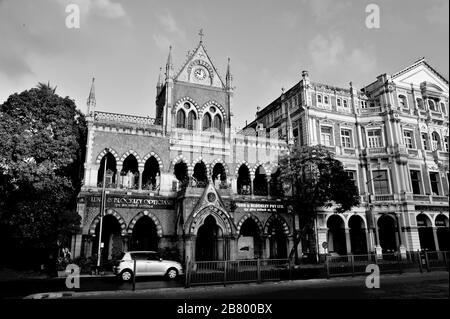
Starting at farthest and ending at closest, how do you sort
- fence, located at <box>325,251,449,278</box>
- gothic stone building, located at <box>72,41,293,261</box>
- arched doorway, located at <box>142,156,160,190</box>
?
arched doorway, located at <box>142,156,160,190</box> → gothic stone building, located at <box>72,41,293,261</box> → fence, located at <box>325,251,449,278</box>

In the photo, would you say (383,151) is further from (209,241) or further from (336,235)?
(209,241)

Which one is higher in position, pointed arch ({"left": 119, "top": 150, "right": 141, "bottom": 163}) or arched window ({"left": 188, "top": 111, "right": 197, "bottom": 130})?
arched window ({"left": 188, "top": 111, "right": 197, "bottom": 130})

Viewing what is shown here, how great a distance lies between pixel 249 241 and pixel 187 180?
305 inches

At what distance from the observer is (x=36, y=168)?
22.4 meters

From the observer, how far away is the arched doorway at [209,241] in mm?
26688

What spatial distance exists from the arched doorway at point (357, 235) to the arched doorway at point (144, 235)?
64.0 ft

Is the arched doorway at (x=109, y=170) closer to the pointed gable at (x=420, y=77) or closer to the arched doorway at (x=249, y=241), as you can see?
the arched doorway at (x=249, y=241)

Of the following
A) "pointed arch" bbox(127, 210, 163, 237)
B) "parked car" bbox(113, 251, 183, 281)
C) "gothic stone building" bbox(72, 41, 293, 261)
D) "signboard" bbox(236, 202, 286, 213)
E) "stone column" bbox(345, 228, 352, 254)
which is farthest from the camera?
"stone column" bbox(345, 228, 352, 254)

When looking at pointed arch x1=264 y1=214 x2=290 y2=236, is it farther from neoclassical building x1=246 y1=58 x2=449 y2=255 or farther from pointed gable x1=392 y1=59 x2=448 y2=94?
pointed gable x1=392 y1=59 x2=448 y2=94

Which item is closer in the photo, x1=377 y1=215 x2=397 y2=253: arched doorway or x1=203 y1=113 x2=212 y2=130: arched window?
x1=203 y1=113 x2=212 y2=130: arched window

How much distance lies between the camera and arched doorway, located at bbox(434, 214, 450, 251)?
115 ft

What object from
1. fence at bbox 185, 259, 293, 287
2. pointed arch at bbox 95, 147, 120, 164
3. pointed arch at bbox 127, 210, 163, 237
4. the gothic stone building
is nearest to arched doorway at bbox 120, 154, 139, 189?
the gothic stone building

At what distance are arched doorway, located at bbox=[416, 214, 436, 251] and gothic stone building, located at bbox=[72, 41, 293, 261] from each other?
46.5ft
